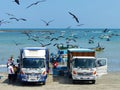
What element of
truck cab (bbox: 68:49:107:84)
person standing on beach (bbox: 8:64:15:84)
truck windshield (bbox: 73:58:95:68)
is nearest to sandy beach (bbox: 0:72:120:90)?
person standing on beach (bbox: 8:64:15:84)

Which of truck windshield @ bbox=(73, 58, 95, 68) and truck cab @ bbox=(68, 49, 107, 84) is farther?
truck windshield @ bbox=(73, 58, 95, 68)

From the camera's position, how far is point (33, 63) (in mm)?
36281

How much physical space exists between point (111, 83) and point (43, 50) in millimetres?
5291

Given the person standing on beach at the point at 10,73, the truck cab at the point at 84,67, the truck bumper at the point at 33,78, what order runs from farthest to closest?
the person standing on beach at the point at 10,73 → the truck cab at the point at 84,67 → the truck bumper at the point at 33,78

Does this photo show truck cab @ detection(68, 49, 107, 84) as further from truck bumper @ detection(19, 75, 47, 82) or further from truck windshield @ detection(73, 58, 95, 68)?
truck bumper @ detection(19, 75, 47, 82)

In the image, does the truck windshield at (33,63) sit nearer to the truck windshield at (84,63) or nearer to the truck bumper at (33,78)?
the truck bumper at (33,78)

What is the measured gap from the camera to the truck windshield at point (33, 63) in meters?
36.2

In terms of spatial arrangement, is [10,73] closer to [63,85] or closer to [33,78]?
[33,78]

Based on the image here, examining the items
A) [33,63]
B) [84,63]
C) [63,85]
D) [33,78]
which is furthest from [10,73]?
[84,63]

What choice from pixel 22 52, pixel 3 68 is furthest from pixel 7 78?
pixel 3 68

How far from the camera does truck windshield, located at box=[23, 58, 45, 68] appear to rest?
3619 centimetres

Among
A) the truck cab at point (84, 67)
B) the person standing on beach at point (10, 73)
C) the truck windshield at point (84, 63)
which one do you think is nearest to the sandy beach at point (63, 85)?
the person standing on beach at point (10, 73)

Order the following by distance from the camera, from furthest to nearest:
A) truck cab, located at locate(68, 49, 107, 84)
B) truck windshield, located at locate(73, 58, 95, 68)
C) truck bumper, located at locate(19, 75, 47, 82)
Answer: truck windshield, located at locate(73, 58, 95, 68), truck cab, located at locate(68, 49, 107, 84), truck bumper, located at locate(19, 75, 47, 82)

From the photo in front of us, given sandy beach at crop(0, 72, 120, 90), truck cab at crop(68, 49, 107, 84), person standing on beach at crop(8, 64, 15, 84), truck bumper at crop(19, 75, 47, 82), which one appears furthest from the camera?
person standing on beach at crop(8, 64, 15, 84)
